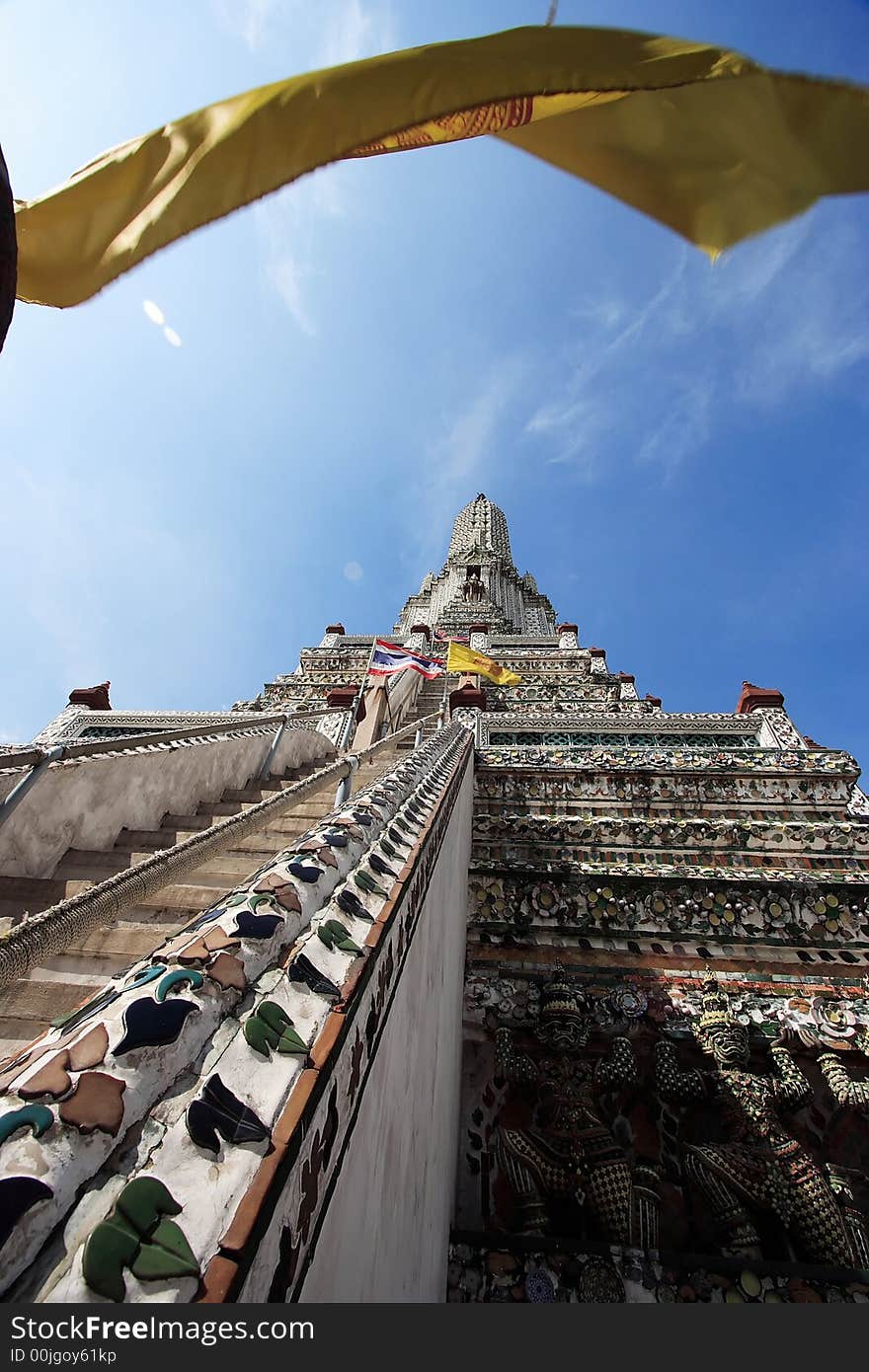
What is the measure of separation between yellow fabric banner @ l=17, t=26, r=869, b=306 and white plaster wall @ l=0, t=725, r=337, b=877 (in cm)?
305

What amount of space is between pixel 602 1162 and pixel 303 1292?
11.5 feet

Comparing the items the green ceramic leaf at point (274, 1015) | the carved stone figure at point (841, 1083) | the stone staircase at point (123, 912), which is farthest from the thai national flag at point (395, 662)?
the green ceramic leaf at point (274, 1015)

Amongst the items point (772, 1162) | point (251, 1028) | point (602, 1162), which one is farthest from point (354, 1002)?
point (772, 1162)

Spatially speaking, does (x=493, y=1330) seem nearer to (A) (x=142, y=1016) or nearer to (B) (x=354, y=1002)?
(B) (x=354, y=1002)

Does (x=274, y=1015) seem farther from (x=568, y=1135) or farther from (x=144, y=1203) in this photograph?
(x=568, y=1135)

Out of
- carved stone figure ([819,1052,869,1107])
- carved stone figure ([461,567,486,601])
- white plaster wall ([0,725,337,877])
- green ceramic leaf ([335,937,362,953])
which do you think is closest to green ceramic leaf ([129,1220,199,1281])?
green ceramic leaf ([335,937,362,953])

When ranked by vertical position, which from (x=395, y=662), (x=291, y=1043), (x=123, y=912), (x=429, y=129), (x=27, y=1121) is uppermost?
(x=395, y=662)

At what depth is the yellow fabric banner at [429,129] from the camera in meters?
2.91

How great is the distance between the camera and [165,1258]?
27.7 inches

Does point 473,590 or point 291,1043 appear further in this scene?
point 473,590

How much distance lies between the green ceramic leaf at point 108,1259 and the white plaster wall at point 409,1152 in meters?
0.52

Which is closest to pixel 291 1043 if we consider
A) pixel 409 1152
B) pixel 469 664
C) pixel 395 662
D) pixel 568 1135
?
pixel 409 1152

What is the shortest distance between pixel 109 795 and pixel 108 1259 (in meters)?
4.33

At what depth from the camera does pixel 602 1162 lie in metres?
3.54
